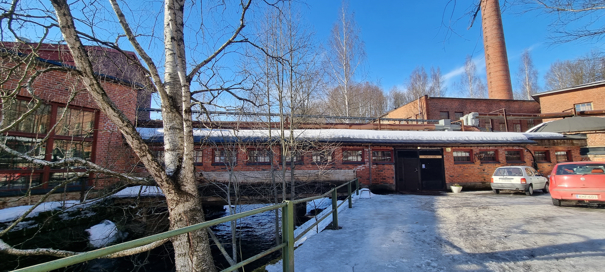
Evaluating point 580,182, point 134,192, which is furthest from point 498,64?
point 134,192

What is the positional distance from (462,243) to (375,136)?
9048 millimetres

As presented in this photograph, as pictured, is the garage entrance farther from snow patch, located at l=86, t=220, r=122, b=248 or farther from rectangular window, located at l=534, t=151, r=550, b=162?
Result: snow patch, located at l=86, t=220, r=122, b=248

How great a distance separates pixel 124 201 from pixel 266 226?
5562 millimetres

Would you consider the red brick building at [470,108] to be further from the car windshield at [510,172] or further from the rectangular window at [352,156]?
the rectangular window at [352,156]

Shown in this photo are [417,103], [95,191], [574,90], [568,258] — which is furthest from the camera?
[417,103]

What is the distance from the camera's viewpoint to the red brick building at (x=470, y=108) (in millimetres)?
23750

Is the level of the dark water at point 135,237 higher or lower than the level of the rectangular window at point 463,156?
lower

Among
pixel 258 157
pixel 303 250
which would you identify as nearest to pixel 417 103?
pixel 258 157

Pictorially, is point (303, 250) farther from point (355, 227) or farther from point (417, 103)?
point (417, 103)

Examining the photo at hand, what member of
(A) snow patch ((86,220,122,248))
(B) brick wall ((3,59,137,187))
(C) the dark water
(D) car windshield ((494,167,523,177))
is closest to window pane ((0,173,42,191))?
(C) the dark water

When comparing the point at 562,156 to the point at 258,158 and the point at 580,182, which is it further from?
the point at 258,158

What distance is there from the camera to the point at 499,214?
6707 mm

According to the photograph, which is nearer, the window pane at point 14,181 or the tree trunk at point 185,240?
the tree trunk at point 185,240

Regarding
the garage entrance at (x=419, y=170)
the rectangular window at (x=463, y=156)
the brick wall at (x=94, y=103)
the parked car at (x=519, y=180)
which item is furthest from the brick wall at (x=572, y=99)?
the brick wall at (x=94, y=103)
